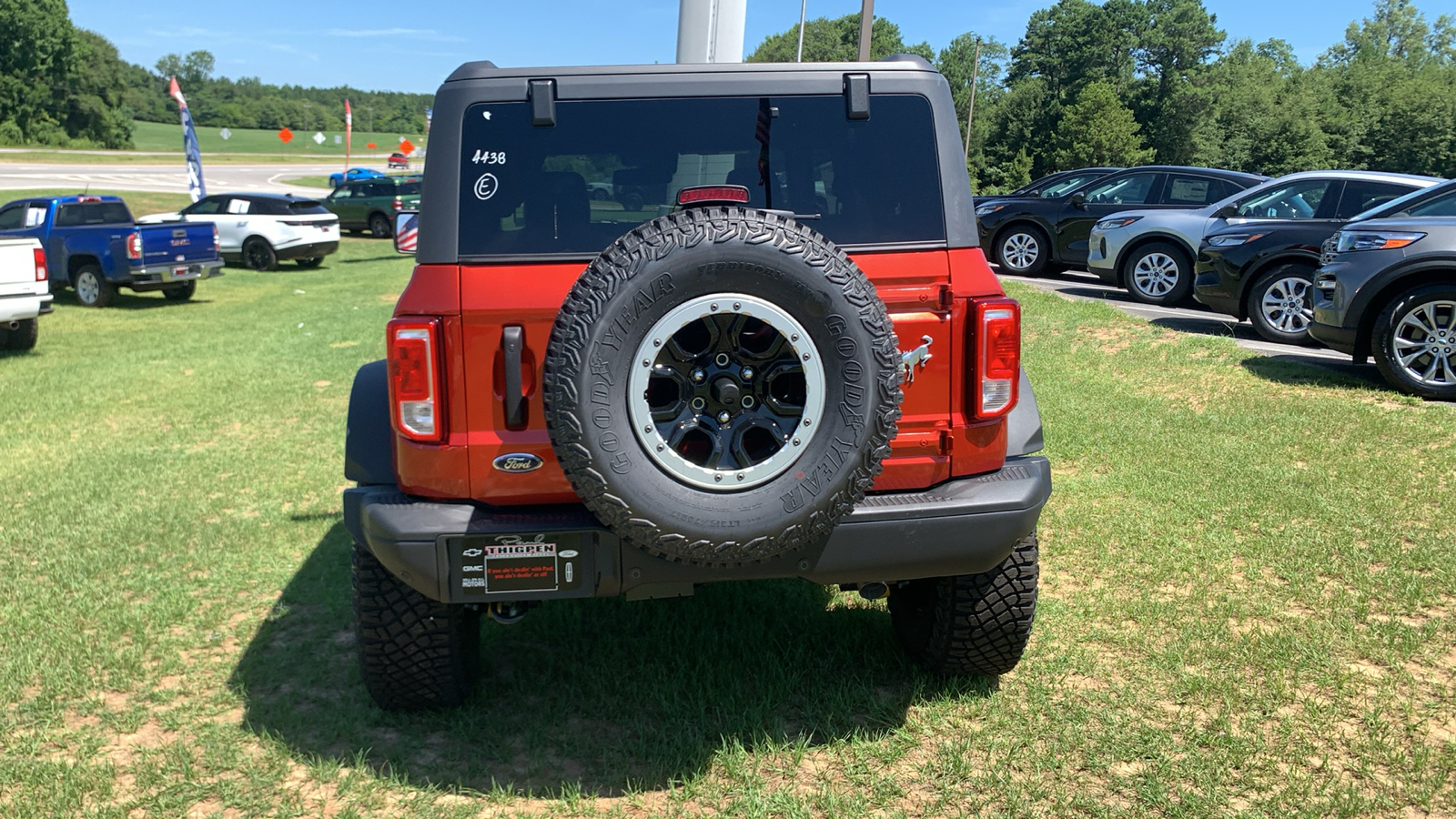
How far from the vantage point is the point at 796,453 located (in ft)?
9.09

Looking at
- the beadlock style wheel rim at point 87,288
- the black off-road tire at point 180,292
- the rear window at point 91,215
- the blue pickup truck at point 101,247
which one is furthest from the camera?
the black off-road tire at point 180,292

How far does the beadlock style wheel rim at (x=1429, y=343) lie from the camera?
704cm

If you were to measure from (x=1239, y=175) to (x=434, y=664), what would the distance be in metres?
13.0

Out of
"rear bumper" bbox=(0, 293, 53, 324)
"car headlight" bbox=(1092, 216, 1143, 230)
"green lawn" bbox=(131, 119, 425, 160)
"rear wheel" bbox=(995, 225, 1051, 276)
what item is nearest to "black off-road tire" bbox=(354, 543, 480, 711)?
"rear bumper" bbox=(0, 293, 53, 324)

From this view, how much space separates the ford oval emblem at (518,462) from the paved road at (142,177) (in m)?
39.3

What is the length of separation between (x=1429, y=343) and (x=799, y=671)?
5663mm

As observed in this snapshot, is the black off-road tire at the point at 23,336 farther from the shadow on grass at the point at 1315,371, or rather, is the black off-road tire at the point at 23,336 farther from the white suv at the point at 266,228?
the shadow on grass at the point at 1315,371

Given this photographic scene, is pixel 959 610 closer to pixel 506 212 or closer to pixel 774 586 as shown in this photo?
pixel 774 586

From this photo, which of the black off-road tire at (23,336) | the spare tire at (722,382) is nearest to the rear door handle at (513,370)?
the spare tire at (722,382)

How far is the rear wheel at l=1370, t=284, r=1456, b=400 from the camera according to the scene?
23.1 ft

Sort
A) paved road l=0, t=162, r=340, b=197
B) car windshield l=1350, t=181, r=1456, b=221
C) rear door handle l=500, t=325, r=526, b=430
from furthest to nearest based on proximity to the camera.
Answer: paved road l=0, t=162, r=340, b=197 < car windshield l=1350, t=181, r=1456, b=221 < rear door handle l=500, t=325, r=526, b=430

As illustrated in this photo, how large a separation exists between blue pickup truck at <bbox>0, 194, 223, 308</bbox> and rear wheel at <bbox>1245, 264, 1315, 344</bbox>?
45.9ft

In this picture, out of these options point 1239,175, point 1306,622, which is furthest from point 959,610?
point 1239,175

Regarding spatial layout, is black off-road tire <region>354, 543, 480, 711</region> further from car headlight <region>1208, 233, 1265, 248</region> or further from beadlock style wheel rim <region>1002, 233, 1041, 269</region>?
beadlock style wheel rim <region>1002, 233, 1041, 269</region>
